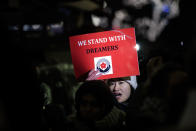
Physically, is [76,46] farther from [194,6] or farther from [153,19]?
[153,19]

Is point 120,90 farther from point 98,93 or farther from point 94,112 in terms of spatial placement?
point 94,112

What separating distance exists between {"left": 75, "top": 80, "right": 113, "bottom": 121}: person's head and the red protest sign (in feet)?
1.87

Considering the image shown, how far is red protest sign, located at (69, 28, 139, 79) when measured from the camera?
342 centimetres

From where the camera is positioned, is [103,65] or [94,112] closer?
[94,112]

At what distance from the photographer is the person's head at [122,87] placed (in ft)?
11.5

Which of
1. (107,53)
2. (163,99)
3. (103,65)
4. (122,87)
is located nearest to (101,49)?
(107,53)

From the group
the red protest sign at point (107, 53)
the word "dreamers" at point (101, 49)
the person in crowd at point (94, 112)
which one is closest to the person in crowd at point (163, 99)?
the person in crowd at point (94, 112)

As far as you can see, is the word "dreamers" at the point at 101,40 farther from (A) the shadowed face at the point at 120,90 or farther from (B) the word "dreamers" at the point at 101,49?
(A) the shadowed face at the point at 120,90

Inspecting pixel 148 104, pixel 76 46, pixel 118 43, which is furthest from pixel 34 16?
pixel 148 104

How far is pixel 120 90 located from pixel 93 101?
89cm

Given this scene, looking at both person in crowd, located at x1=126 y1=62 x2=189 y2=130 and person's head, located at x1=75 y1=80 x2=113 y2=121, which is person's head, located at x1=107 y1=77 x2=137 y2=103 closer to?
person's head, located at x1=75 y1=80 x2=113 y2=121

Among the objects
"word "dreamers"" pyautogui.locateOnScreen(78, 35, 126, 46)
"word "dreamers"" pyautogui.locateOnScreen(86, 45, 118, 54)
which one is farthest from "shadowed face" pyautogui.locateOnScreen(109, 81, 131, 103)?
"word "dreamers"" pyautogui.locateOnScreen(78, 35, 126, 46)

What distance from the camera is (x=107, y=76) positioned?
11.3 feet

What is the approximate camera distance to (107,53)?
348 cm
